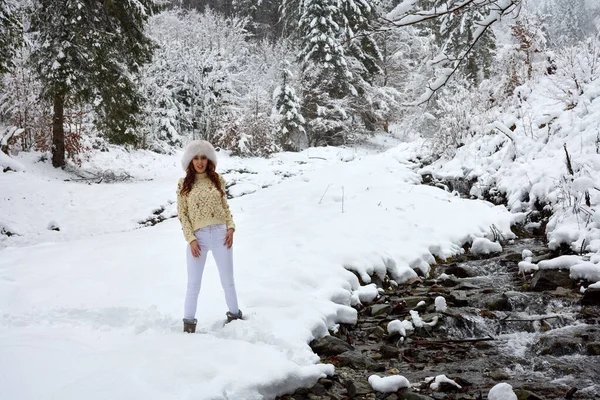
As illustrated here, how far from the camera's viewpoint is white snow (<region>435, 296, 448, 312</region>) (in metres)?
4.76

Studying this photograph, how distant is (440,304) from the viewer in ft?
15.7

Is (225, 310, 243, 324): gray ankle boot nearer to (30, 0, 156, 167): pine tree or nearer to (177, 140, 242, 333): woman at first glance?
(177, 140, 242, 333): woman

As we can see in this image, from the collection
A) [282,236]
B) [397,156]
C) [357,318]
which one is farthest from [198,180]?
[397,156]

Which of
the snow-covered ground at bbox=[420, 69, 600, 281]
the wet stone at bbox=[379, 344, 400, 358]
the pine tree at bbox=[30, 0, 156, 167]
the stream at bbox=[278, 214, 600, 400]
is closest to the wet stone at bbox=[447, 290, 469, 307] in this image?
the stream at bbox=[278, 214, 600, 400]

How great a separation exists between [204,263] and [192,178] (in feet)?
2.58

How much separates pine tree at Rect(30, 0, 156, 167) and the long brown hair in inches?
386

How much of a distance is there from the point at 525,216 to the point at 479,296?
3.37 metres

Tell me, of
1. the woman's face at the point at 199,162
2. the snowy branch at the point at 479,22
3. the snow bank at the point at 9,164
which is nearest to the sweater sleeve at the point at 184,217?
the woman's face at the point at 199,162

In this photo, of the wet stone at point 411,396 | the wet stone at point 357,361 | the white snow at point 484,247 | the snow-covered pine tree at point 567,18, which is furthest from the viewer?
the snow-covered pine tree at point 567,18

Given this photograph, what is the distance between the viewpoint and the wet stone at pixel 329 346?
3.84 metres

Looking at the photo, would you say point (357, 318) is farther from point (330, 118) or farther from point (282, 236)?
point (330, 118)

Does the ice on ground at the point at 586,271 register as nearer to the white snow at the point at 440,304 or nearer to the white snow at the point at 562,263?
the white snow at the point at 562,263

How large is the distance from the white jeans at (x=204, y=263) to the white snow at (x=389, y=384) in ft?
4.78

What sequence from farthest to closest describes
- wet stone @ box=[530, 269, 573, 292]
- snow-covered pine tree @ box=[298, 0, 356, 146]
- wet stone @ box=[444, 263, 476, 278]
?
1. snow-covered pine tree @ box=[298, 0, 356, 146]
2. wet stone @ box=[444, 263, 476, 278]
3. wet stone @ box=[530, 269, 573, 292]
